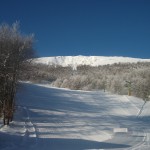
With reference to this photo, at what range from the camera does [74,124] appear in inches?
1054

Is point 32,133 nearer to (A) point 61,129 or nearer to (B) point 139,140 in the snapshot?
(A) point 61,129

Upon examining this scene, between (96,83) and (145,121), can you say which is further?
(96,83)

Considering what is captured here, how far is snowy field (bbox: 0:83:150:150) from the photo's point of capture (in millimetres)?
20169

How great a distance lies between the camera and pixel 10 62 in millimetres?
23031

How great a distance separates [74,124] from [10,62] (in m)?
7.16

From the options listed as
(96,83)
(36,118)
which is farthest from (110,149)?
(96,83)

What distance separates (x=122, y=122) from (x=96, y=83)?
44.7m

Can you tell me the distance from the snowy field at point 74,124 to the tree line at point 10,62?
57.6 inches

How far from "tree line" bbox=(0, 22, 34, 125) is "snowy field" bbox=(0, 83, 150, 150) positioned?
146 cm

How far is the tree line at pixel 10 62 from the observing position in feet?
75.1

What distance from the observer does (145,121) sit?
32031mm

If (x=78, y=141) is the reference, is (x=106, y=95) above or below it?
above

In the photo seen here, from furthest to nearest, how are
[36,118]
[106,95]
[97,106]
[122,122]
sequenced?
[106,95] → [97,106] → [122,122] → [36,118]

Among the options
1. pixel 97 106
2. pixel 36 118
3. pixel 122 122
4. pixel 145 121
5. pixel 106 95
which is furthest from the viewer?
pixel 106 95
